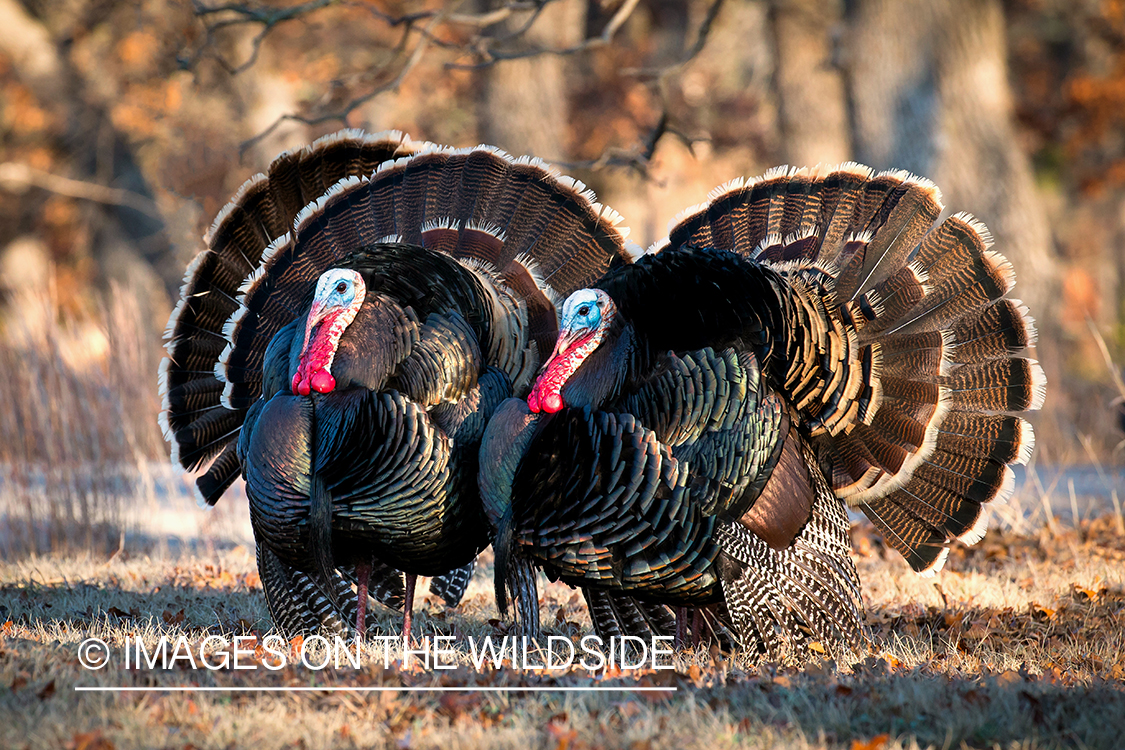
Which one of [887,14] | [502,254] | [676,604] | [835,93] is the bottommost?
[676,604]

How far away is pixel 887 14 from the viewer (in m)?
9.65

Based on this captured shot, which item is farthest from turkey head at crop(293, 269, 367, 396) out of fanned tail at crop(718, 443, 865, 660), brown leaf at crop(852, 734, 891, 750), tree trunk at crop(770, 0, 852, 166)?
tree trunk at crop(770, 0, 852, 166)

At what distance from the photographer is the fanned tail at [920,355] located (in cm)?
415

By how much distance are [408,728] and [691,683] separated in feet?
3.10

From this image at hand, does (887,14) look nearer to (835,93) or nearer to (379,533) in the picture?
(835,93)

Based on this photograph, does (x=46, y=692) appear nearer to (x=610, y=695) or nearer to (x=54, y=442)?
(x=610, y=695)

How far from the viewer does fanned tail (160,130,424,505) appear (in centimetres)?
449

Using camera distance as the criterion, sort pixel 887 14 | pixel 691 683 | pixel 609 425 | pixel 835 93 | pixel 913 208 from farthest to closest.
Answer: pixel 835 93, pixel 887 14, pixel 913 208, pixel 609 425, pixel 691 683

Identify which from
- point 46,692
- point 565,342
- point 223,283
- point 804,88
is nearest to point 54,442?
point 223,283

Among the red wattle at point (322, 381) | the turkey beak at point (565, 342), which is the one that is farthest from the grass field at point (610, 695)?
the turkey beak at point (565, 342)

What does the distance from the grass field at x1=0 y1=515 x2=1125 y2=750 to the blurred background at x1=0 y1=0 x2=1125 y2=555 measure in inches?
77.9

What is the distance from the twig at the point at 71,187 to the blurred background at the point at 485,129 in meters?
0.06

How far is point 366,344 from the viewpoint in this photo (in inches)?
147

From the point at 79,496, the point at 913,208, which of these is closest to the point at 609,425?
the point at 913,208
